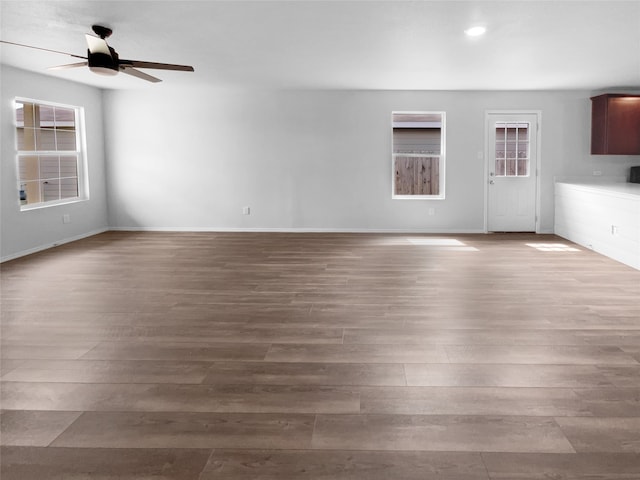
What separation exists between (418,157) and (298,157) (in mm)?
2660

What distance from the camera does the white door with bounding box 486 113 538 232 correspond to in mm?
9102

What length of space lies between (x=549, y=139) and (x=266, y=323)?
662 centimetres

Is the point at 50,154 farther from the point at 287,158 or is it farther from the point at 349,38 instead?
the point at 349,38

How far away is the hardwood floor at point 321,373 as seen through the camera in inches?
89.2

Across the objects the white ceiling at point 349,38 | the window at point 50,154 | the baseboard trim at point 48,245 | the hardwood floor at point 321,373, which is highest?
the white ceiling at point 349,38

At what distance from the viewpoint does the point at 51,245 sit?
7824 mm

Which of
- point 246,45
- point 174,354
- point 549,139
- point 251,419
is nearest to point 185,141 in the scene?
point 246,45

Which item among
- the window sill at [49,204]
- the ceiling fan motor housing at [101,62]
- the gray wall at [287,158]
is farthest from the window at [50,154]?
the ceiling fan motor housing at [101,62]

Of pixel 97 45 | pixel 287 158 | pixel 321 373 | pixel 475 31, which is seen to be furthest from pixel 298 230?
pixel 321 373

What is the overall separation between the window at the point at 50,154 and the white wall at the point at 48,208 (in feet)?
0.50

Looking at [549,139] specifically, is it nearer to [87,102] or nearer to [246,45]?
[246,45]

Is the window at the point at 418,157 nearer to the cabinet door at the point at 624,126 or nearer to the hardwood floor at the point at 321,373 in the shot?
the cabinet door at the point at 624,126

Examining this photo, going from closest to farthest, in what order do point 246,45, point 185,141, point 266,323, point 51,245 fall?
point 266,323 → point 246,45 → point 51,245 → point 185,141

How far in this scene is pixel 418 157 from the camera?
10.8 meters
